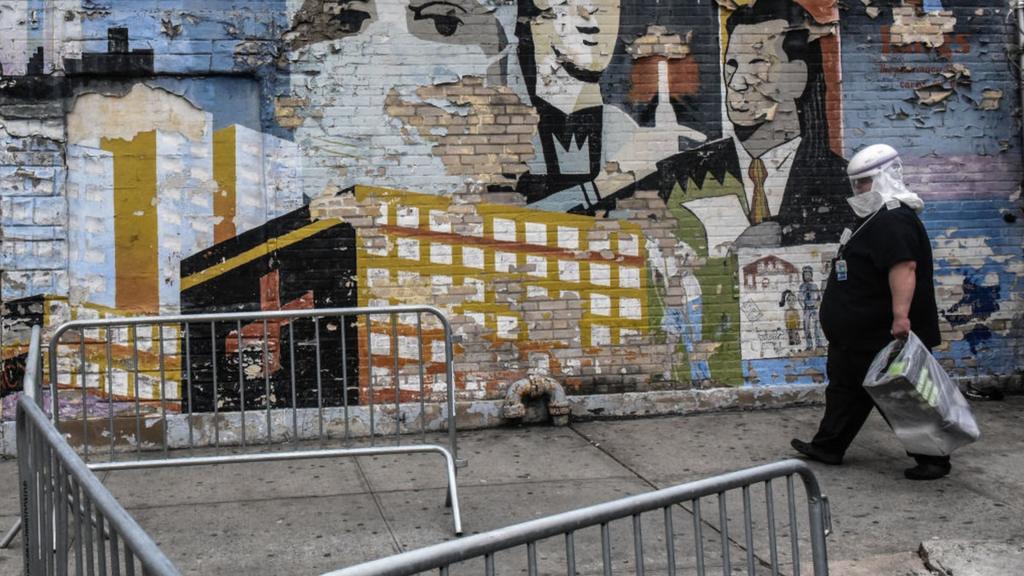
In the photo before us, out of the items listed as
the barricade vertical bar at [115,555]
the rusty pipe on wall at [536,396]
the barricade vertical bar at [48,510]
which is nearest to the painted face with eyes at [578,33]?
the rusty pipe on wall at [536,396]

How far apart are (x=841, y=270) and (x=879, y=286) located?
253 mm

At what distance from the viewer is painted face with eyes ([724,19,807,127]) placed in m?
7.85

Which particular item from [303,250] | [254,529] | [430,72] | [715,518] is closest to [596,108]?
[430,72]

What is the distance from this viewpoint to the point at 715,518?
17.2ft

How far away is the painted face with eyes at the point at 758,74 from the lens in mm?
7852

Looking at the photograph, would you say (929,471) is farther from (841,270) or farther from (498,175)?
(498,175)

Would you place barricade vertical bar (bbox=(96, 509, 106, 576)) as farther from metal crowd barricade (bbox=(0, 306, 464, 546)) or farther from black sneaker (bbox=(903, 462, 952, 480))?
black sneaker (bbox=(903, 462, 952, 480))

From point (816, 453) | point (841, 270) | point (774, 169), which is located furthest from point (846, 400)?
point (774, 169)

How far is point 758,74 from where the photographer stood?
7.88 metres

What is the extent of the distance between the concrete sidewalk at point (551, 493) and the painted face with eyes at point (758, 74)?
8.17 feet

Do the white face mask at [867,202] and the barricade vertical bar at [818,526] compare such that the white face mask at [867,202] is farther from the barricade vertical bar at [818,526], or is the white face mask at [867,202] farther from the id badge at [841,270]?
the barricade vertical bar at [818,526]

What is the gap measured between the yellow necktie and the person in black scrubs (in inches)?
70.2

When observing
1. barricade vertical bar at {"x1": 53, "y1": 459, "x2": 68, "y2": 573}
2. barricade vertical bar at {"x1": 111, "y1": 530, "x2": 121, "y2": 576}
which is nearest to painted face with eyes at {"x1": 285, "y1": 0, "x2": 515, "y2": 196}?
A: barricade vertical bar at {"x1": 53, "y1": 459, "x2": 68, "y2": 573}

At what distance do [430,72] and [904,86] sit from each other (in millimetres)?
3922
